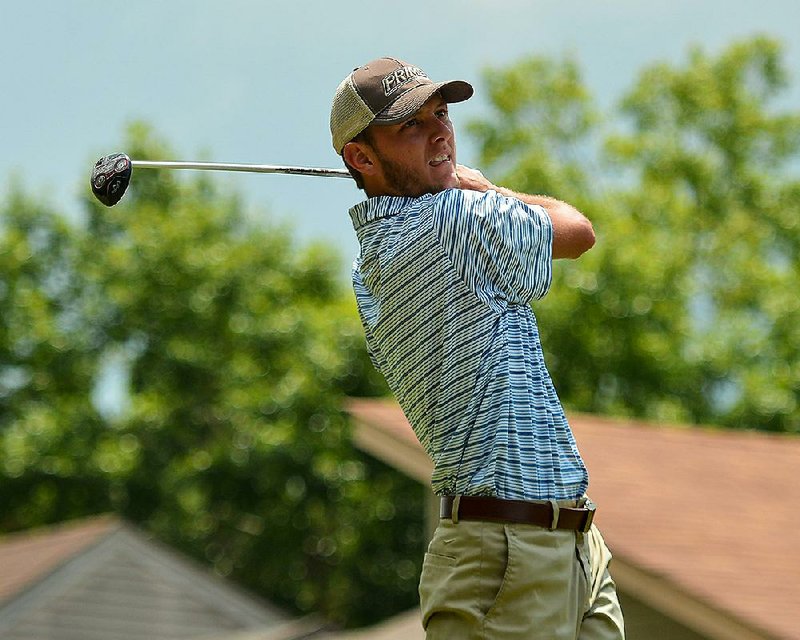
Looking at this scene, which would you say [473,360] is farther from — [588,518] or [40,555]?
[40,555]

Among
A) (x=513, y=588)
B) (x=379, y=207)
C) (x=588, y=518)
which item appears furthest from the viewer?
(x=379, y=207)

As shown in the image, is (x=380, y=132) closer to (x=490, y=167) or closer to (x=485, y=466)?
(x=485, y=466)

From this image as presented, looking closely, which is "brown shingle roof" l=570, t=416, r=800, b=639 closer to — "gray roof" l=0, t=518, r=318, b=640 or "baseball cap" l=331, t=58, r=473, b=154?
"baseball cap" l=331, t=58, r=473, b=154

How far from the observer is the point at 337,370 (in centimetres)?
2434

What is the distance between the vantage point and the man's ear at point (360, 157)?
3.16 m

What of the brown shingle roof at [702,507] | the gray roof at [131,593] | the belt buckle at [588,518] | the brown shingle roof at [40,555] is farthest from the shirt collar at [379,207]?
the gray roof at [131,593]

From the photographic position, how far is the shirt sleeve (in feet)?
9.74

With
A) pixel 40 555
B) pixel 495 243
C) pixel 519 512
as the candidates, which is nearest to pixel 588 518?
pixel 519 512

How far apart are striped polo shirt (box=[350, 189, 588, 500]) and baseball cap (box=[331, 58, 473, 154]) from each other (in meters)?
0.19

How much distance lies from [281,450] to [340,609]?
2.81 m

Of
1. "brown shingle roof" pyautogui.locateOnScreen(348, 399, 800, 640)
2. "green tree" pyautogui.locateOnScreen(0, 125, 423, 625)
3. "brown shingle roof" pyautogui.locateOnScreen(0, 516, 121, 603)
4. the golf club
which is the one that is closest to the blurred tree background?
"green tree" pyautogui.locateOnScreen(0, 125, 423, 625)

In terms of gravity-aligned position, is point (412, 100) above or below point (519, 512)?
above

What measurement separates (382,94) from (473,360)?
23.4 inches

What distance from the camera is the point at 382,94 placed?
3094mm
